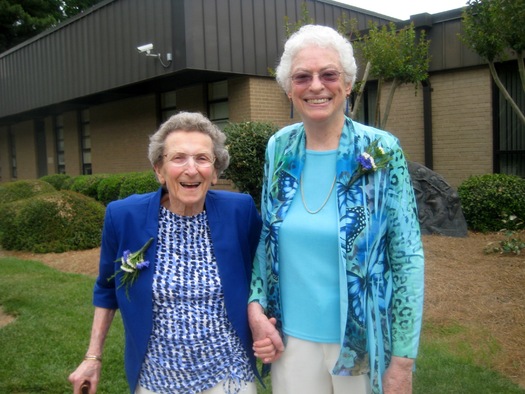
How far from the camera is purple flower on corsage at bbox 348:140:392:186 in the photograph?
2041mm

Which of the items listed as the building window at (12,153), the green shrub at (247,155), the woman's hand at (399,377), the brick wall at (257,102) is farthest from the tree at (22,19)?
the woman's hand at (399,377)

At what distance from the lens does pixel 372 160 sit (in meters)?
2.04

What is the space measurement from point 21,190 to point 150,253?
11.3m

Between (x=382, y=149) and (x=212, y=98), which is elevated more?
(x=212, y=98)

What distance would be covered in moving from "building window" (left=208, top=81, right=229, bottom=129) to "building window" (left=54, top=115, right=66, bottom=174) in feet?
28.2

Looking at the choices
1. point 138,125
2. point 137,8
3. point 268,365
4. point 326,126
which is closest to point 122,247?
point 268,365

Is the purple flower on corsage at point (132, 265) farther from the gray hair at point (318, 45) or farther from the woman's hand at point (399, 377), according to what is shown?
the woman's hand at point (399, 377)

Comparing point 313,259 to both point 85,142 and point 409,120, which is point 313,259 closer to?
point 409,120

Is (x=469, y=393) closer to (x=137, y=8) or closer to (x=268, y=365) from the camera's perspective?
(x=268, y=365)

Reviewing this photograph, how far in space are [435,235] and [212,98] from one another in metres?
6.85

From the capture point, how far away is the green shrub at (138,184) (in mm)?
12055

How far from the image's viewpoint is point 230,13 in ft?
39.0

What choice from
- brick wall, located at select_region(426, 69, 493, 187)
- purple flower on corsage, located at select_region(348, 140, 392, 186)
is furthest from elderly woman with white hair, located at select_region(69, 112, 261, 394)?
brick wall, located at select_region(426, 69, 493, 187)

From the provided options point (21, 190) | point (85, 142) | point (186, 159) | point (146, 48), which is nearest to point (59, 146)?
point (85, 142)
